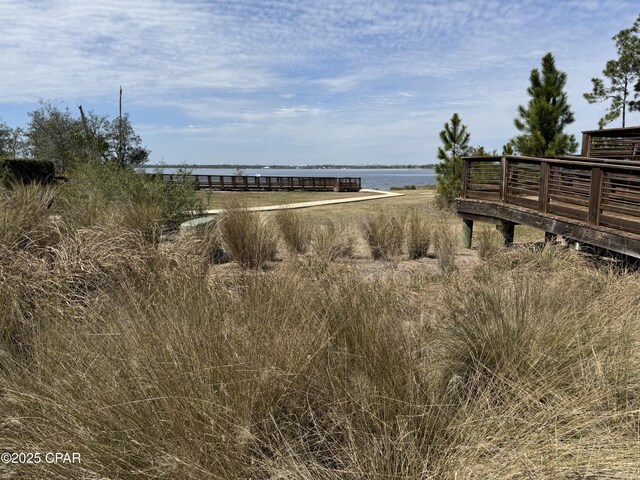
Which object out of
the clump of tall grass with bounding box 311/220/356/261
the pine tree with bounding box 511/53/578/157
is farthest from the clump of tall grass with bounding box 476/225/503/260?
the pine tree with bounding box 511/53/578/157

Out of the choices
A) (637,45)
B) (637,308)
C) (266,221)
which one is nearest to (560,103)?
(637,45)

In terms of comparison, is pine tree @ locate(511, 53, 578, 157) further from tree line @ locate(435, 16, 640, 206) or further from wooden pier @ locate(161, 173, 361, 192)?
wooden pier @ locate(161, 173, 361, 192)

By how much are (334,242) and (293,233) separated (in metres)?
0.96

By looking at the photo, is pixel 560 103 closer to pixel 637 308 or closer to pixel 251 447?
pixel 637 308

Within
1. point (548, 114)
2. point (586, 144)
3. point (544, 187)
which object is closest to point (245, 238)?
point (544, 187)

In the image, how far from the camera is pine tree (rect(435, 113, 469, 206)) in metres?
18.8

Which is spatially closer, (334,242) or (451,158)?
(334,242)

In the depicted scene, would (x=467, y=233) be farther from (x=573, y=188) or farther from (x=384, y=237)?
(x=573, y=188)

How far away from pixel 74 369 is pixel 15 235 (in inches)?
117

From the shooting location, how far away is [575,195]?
7.43m

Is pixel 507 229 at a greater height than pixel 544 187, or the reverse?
pixel 544 187

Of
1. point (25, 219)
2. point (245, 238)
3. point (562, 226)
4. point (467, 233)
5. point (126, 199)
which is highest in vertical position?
point (126, 199)

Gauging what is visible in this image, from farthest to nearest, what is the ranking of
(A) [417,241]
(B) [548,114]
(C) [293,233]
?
(B) [548,114] < (A) [417,241] < (C) [293,233]

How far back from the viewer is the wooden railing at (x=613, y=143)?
836 cm
